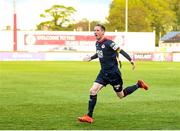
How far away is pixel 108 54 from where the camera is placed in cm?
1065

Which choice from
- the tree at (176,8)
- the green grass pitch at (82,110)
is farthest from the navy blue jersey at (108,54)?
the tree at (176,8)

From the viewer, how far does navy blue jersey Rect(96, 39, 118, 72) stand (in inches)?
417

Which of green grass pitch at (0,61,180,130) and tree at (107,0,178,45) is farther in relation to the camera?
tree at (107,0,178,45)

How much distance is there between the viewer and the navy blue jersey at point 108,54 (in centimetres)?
1059

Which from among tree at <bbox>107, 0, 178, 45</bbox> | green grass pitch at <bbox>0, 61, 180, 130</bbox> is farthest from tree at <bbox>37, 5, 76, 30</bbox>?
green grass pitch at <bbox>0, 61, 180, 130</bbox>

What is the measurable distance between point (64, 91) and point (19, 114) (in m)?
6.87

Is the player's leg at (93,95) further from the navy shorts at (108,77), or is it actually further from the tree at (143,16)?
the tree at (143,16)

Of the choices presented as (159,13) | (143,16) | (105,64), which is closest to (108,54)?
(105,64)

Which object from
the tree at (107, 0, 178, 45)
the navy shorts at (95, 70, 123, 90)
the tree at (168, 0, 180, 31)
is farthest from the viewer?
the tree at (168, 0, 180, 31)

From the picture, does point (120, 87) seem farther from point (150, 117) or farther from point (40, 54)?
point (40, 54)

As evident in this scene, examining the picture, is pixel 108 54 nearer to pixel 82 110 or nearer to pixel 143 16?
pixel 82 110

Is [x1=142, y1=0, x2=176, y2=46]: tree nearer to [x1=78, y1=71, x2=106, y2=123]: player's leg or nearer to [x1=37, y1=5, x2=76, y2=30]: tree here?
[x1=37, y1=5, x2=76, y2=30]: tree

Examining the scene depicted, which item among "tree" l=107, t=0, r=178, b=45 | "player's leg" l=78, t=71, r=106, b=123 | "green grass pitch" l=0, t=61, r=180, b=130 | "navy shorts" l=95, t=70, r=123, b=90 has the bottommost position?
"green grass pitch" l=0, t=61, r=180, b=130

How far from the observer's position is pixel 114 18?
105 meters
